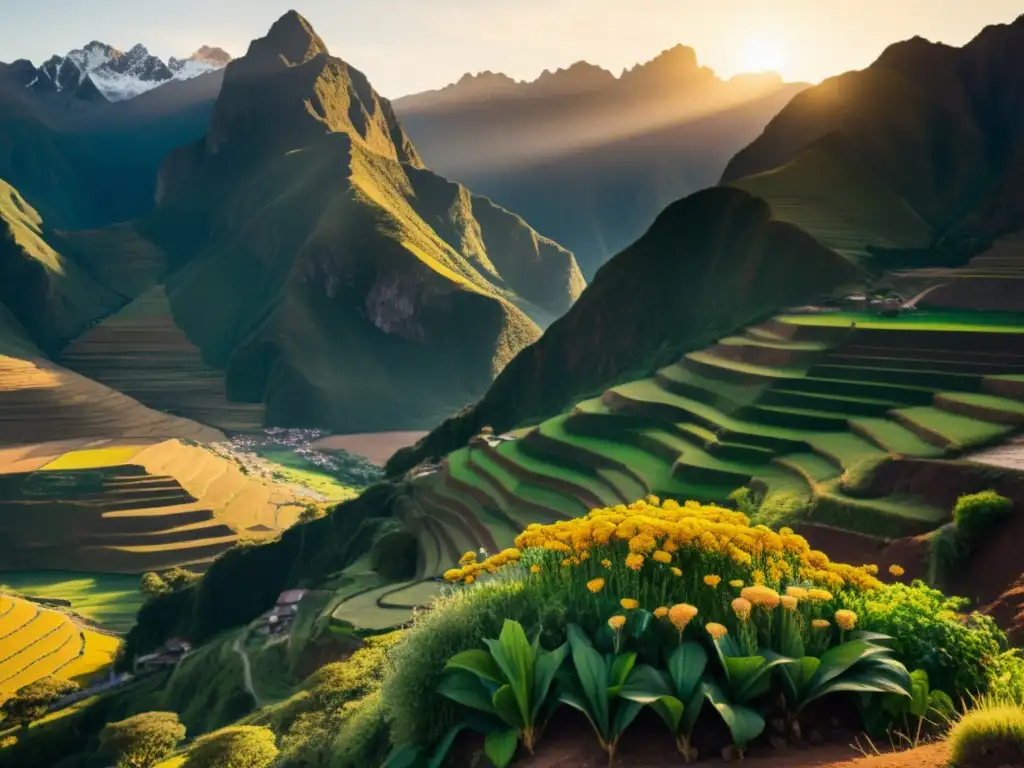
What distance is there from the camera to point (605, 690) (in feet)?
18.6

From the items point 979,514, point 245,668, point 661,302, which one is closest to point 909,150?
point 661,302

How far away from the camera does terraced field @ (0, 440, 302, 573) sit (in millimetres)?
57094

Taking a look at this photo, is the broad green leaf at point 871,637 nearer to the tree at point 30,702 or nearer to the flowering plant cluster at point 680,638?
the flowering plant cluster at point 680,638

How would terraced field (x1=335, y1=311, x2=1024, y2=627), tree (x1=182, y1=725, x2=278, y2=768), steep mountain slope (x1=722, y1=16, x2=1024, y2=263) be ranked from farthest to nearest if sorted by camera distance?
steep mountain slope (x1=722, y1=16, x2=1024, y2=263), terraced field (x1=335, y1=311, x2=1024, y2=627), tree (x1=182, y1=725, x2=278, y2=768)

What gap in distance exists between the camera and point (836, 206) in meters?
56.1

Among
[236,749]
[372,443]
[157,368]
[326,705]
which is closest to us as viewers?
[326,705]

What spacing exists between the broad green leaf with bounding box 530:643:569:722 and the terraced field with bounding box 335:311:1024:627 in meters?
13.0

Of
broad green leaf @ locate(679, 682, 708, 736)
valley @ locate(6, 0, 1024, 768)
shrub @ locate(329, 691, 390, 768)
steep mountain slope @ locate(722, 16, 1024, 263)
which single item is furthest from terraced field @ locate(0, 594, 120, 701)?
steep mountain slope @ locate(722, 16, 1024, 263)

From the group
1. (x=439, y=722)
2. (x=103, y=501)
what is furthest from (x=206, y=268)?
(x=439, y=722)

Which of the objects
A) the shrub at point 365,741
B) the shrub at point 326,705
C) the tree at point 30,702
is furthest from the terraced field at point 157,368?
the shrub at point 365,741

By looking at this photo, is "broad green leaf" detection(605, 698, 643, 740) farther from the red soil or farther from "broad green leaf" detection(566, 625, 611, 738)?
the red soil

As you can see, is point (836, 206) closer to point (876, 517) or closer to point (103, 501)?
point (876, 517)

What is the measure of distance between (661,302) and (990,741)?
5341cm

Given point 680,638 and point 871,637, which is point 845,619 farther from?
point 680,638
